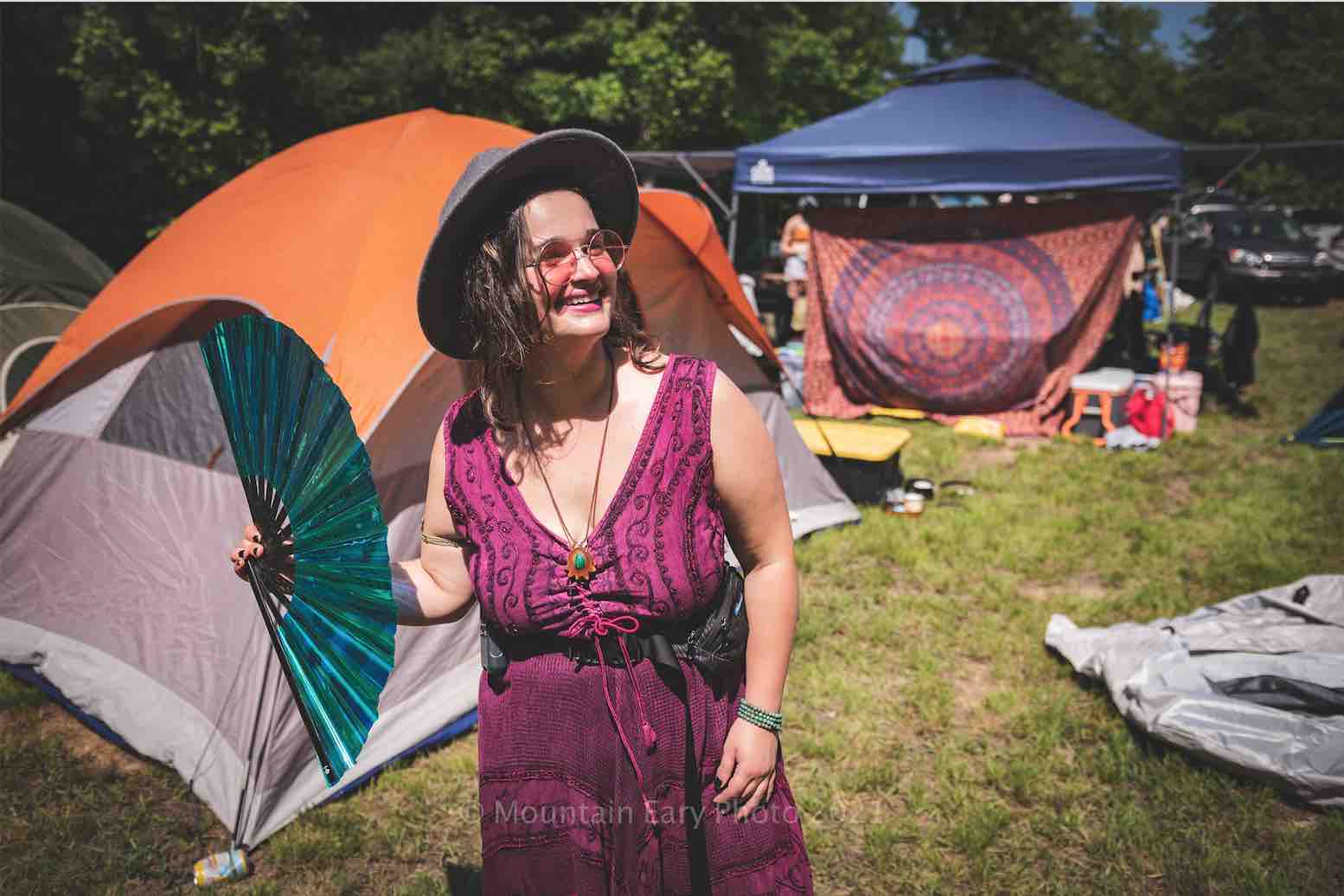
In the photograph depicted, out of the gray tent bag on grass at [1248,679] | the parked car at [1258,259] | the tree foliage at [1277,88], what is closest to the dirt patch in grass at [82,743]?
the gray tent bag on grass at [1248,679]

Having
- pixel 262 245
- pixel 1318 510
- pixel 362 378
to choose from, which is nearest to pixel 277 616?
pixel 362 378

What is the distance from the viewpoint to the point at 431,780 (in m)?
2.82

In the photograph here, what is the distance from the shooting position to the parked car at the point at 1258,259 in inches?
535

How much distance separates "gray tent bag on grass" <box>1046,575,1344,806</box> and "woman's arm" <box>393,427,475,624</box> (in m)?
2.46

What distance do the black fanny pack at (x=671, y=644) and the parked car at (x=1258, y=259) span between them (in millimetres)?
13794

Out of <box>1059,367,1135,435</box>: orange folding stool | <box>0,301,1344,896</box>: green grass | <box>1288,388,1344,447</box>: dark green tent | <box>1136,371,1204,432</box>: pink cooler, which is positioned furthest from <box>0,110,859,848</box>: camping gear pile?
<box>1136,371,1204,432</box>: pink cooler

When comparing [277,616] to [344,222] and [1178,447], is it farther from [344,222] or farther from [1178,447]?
[1178,447]

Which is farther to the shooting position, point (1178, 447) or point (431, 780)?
point (1178, 447)

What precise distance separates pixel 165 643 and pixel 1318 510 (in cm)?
585

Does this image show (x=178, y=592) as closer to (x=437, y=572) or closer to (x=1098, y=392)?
(x=437, y=572)

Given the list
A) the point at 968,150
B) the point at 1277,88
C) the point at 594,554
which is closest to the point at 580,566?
the point at 594,554

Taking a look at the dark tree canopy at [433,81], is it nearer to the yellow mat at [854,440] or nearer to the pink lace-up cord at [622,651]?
the yellow mat at [854,440]

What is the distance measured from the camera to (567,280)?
4.14ft

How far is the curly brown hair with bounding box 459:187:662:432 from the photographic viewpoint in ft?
4.22
